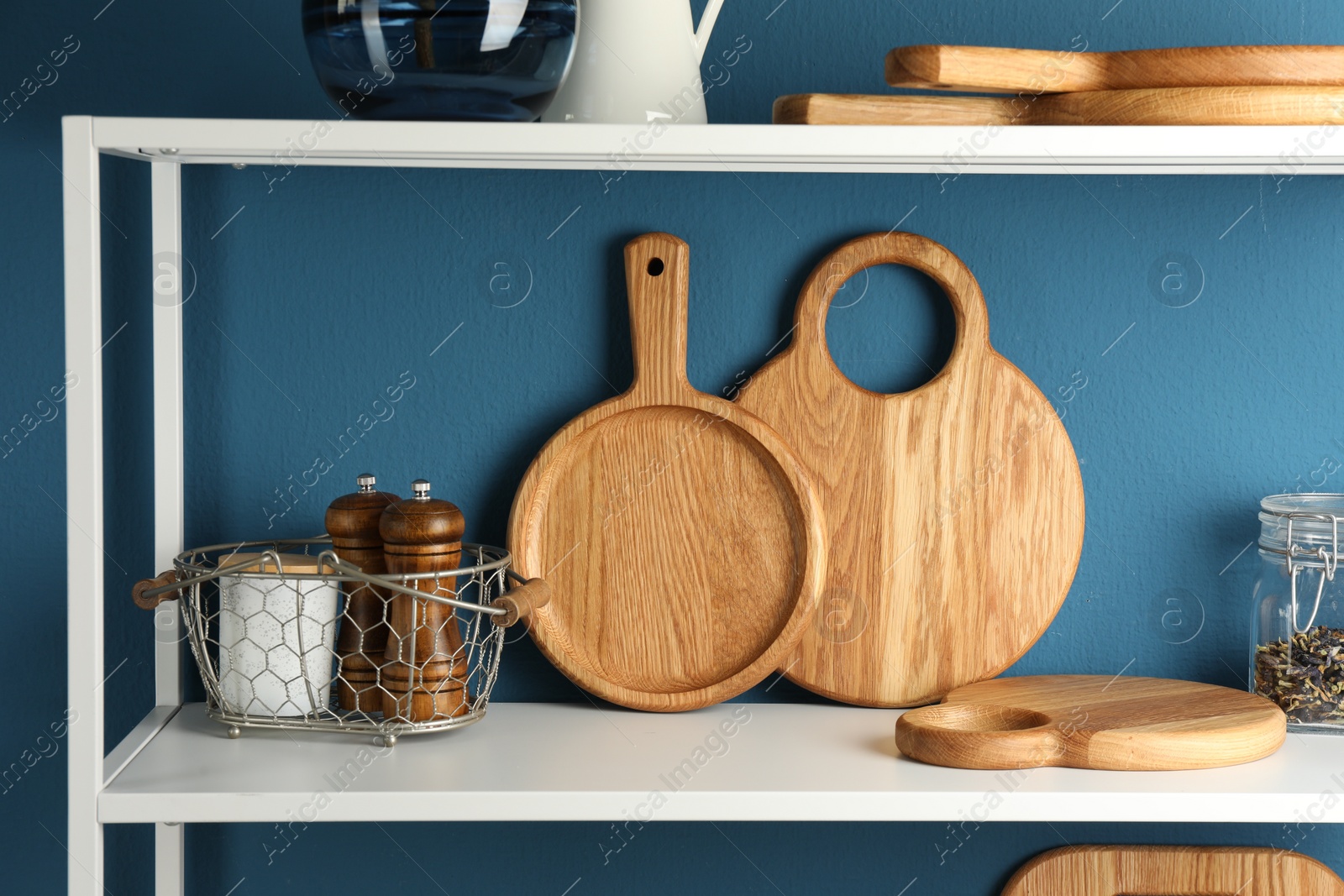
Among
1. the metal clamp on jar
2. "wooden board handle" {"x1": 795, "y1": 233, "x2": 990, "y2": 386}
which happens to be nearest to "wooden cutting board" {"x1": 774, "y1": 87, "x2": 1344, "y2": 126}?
"wooden board handle" {"x1": 795, "y1": 233, "x2": 990, "y2": 386}

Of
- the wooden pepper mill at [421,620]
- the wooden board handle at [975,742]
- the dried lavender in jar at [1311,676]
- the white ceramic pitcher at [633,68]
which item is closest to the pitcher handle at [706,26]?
the white ceramic pitcher at [633,68]

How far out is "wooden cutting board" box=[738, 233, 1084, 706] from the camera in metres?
0.91

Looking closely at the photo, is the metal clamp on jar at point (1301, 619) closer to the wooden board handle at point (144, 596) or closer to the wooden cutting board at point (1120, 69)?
the wooden cutting board at point (1120, 69)

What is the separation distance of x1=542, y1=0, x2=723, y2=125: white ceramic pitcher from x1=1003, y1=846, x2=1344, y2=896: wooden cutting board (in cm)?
67

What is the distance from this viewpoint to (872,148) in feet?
2.32

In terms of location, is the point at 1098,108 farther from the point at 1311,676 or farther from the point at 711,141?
the point at 1311,676

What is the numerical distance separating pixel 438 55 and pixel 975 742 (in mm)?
558

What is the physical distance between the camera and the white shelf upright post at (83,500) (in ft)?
2.27

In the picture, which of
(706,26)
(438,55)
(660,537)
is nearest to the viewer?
(438,55)

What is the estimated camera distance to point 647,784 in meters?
0.74

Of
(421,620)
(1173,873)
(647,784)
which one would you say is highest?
(421,620)

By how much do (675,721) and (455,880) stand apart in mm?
253

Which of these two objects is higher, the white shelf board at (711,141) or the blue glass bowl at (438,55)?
the blue glass bowl at (438,55)

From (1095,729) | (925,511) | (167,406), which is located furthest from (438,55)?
(1095,729)
